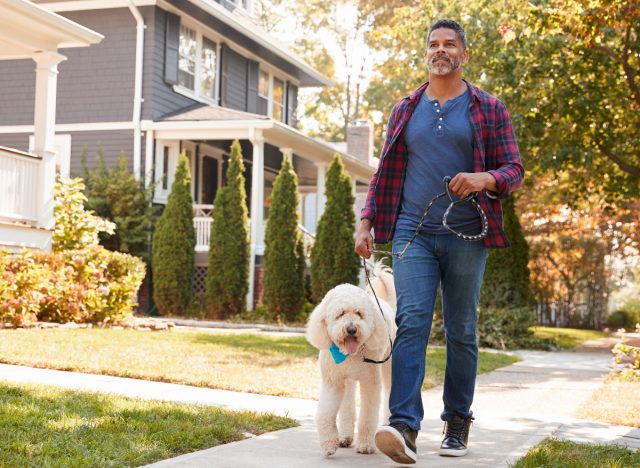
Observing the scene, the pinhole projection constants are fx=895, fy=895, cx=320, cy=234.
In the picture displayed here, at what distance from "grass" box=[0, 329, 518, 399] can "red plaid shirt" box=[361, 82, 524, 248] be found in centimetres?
258

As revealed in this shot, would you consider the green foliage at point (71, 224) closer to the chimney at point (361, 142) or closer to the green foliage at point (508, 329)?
the green foliage at point (508, 329)

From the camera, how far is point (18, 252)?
11961 millimetres

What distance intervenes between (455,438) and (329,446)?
0.72 meters

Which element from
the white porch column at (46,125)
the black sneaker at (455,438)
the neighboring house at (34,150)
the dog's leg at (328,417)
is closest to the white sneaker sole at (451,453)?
the black sneaker at (455,438)

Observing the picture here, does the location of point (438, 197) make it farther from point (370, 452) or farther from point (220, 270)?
point (220, 270)

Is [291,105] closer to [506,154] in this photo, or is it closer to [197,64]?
[197,64]

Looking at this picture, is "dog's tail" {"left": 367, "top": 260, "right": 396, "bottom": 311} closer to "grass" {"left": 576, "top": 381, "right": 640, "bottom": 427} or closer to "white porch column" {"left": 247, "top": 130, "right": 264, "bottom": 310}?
"grass" {"left": 576, "top": 381, "right": 640, "bottom": 427}

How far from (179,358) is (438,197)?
16.3 feet

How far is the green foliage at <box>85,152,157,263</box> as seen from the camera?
1775 cm

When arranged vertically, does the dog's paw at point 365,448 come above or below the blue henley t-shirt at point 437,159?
below

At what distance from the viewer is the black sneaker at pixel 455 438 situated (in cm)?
473

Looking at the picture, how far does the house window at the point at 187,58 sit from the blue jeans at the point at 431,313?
53.3 feet

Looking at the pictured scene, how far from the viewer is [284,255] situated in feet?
55.6

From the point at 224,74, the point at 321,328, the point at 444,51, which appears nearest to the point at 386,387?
the point at 321,328
